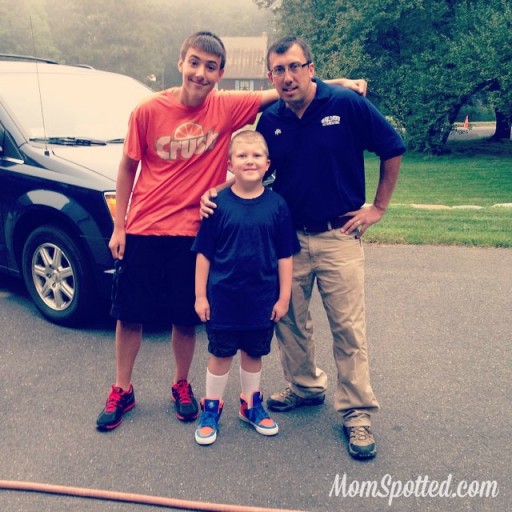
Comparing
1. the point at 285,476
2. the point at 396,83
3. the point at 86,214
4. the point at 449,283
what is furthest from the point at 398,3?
the point at 285,476

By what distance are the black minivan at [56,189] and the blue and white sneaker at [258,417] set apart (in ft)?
5.04

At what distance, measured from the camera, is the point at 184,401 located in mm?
3430

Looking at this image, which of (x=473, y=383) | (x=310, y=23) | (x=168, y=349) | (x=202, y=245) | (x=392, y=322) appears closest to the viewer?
(x=202, y=245)

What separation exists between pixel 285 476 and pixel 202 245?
1155 millimetres

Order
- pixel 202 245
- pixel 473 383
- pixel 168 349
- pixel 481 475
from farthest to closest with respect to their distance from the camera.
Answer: pixel 168 349 → pixel 473 383 → pixel 202 245 → pixel 481 475

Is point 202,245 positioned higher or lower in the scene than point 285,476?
higher

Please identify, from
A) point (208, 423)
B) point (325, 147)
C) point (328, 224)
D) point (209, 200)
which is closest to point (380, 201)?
point (328, 224)

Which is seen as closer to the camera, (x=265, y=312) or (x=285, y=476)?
(x=285, y=476)

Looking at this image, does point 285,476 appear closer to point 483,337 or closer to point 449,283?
point 483,337

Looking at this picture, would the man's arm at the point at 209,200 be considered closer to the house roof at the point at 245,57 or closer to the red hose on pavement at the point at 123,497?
the red hose on pavement at the point at 123,497

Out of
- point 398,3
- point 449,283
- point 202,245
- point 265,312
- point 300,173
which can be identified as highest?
point 398,3

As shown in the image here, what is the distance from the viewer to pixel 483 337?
450 centimetres

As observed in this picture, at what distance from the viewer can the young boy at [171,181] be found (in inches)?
121

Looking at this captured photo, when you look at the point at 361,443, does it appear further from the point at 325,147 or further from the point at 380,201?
the point at 325,147
